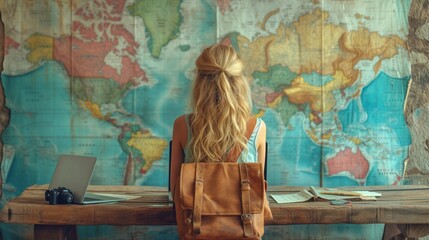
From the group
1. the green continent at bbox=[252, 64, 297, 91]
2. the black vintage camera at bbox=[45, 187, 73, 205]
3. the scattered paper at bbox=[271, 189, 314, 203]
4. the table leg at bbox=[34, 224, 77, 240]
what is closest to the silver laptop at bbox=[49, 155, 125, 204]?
the black vintage camera at bbox=[45, 187, 73, 205]

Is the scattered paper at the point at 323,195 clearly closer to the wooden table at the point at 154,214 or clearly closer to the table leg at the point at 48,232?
the wooden table at the point at 154,214

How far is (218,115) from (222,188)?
37cm

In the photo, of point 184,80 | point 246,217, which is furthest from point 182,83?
point 246,217

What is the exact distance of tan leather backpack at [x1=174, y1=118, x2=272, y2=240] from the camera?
2.78 metres

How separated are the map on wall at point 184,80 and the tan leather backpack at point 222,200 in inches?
83.6

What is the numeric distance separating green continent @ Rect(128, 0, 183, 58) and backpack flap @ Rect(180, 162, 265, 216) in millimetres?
2226

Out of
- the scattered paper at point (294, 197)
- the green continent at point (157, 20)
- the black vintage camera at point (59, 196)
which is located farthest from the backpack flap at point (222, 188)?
the green continent at point (157, 20)

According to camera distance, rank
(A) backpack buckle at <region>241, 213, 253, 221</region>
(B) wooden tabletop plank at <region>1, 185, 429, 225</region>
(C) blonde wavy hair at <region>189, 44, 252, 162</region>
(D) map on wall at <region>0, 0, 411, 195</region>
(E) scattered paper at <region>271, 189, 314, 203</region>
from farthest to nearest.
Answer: (D) map on wall at <region>0, 0, 411, 195</region>, (E) scattered paper at <region>271, 189, 314, 203</region>, (B) wooden tabletop plank at <region>1, 185, 429, 225</region>, (C) blonde wavy hair at <region>189, 44, 252, 162</region>, (A) backpack buckle at <region>241, 213, 253, 221</region>

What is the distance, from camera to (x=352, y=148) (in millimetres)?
4965

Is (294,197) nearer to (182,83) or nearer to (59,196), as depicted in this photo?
(59,196)

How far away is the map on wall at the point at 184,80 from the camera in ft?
15.9

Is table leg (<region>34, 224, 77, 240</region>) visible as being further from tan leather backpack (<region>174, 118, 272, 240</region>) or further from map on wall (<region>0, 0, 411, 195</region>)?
map on wall (<region>0, 0, 411, 195</region>)

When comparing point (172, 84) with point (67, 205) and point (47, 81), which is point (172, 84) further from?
point (67, 205)

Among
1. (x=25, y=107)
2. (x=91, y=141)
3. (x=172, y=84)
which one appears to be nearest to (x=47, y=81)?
(x=25, y=107)
